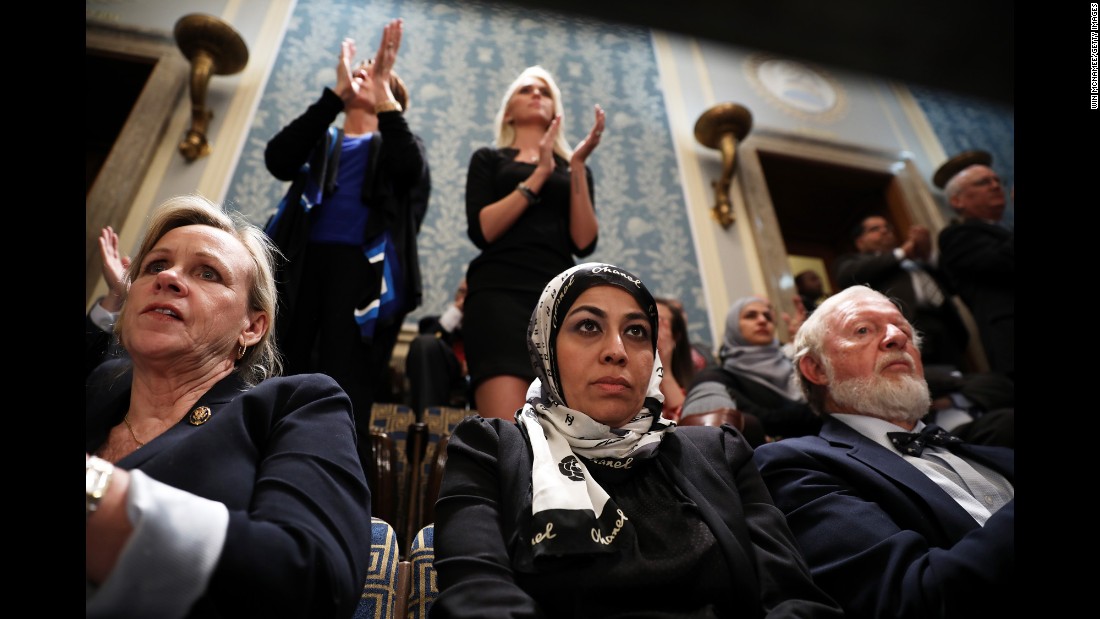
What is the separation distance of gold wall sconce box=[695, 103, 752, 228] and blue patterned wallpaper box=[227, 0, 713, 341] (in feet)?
0.85

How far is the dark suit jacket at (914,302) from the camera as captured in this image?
3.45 metres

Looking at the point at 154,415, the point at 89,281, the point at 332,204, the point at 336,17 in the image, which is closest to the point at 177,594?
the point at 154,415

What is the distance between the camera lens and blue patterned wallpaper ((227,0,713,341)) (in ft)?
12.9

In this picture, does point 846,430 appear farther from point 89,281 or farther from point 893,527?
point 89,281

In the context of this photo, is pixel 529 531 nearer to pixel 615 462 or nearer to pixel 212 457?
pixel 615 462

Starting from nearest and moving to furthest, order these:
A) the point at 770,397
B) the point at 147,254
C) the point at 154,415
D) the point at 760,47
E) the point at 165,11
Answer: the point at 760,47
the point at 154,415
the point at 147,254
the point at 770,397
the point at 165,11

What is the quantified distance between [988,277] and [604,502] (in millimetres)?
2980

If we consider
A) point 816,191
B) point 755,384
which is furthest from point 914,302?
point 816,191

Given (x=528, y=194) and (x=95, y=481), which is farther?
(x=528, y=194)

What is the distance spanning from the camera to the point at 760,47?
43 cm

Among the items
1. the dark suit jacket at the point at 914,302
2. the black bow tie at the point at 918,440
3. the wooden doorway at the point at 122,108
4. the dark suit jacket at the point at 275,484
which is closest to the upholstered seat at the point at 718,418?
the black bow tie at the point at 918,440

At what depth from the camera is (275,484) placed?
0.96 m

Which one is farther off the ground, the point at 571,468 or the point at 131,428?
the point at 131,428

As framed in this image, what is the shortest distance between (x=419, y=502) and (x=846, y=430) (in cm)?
118
